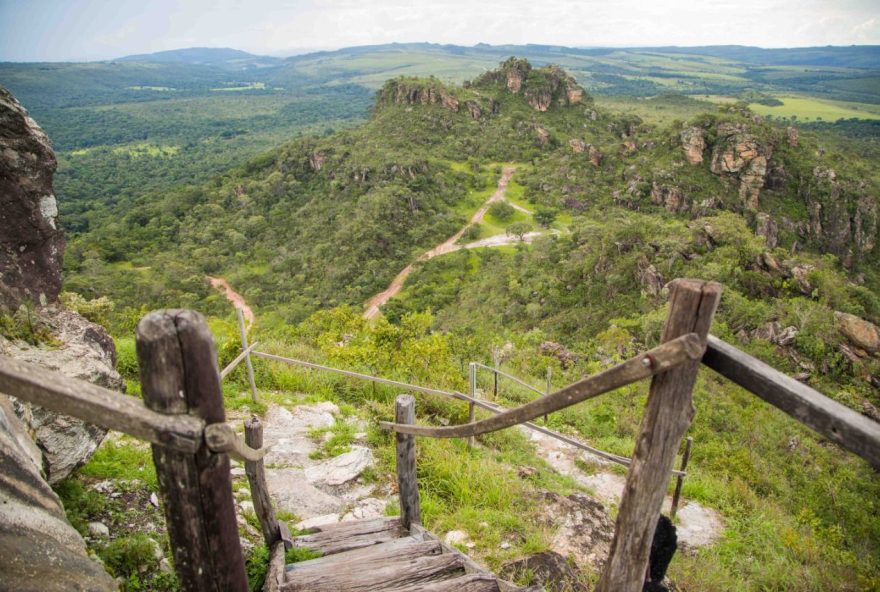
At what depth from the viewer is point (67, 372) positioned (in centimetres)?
374

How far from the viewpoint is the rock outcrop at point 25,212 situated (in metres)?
4.20

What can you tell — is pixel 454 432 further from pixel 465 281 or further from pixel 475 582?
pixel 465 281

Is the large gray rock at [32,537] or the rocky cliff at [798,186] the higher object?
the large gray rock at [32,537]

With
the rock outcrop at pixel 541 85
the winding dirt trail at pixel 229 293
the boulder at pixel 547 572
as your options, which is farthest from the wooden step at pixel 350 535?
the rock outcrop at pixel 541 85

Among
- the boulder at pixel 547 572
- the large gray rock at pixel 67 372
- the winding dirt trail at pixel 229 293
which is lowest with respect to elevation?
the winding dirt trail at pixel 229 293

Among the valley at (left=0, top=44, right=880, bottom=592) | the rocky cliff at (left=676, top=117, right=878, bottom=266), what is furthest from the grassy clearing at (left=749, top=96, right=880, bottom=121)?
the rocky cliff at (left=676, top=117, right=878, bottom=266)

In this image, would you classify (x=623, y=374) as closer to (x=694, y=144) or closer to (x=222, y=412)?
(x=222, y=412)

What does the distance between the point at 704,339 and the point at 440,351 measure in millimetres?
6529

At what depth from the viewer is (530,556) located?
11.7 ft

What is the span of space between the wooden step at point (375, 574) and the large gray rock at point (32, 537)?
990mm

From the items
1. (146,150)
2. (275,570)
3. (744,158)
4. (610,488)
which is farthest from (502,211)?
(146,150)

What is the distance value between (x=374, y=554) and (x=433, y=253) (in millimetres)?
34524

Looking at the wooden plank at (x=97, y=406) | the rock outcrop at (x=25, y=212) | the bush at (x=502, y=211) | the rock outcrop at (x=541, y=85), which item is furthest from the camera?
the rock outcrop at (x=541, y=85)

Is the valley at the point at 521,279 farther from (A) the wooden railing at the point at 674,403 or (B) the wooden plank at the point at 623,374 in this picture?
(B) the wooden plank at the point at 623,374
